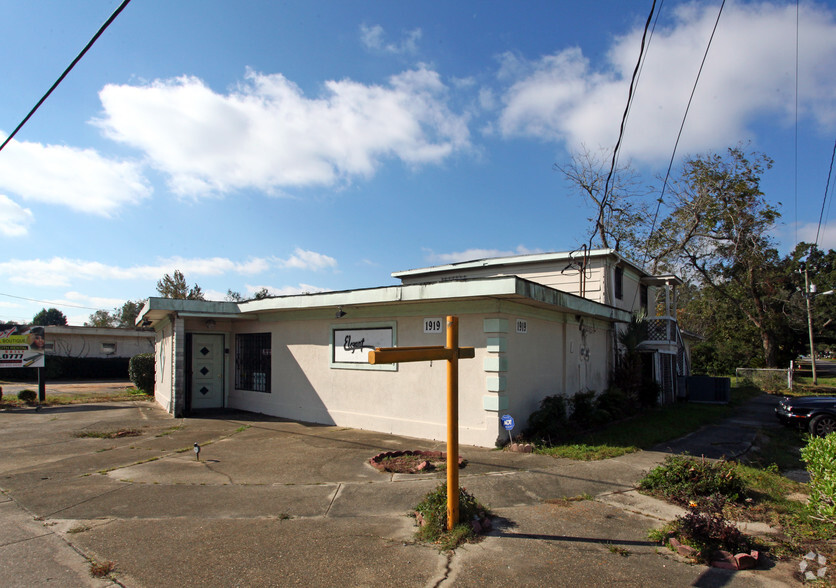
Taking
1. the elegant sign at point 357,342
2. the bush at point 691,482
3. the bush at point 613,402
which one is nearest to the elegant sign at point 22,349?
the elegant sign at point 357,342

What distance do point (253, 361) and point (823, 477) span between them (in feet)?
42.1

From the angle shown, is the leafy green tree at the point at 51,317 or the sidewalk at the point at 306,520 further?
the leafy green tree at the point at 51,317

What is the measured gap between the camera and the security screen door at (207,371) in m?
14.2

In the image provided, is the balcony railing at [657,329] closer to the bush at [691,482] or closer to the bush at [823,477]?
the bush at [691,482]

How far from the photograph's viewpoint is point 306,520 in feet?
17.3

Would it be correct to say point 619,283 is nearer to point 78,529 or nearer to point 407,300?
point 407,300

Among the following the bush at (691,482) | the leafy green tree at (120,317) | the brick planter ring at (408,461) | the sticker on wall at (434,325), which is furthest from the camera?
the leafy green tree at (120,317)

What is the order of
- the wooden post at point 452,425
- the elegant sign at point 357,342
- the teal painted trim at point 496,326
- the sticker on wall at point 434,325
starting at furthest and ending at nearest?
the elegant sign at point 357,342 → the sticker on wall at point 434,325 → the teal painted trim at point 496,326 → the wooden post at point 452,425

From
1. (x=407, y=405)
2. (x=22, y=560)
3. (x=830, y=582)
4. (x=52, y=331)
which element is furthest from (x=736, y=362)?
(x=52, y=331)

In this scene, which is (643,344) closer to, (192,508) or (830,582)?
(830,582)

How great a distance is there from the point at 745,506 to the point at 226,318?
13137 millimetres

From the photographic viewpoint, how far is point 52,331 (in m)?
29.2

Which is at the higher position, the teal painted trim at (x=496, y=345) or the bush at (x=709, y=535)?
the teal painted trim at (x=496, y=345)

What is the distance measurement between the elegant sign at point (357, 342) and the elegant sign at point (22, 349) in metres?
12.1
